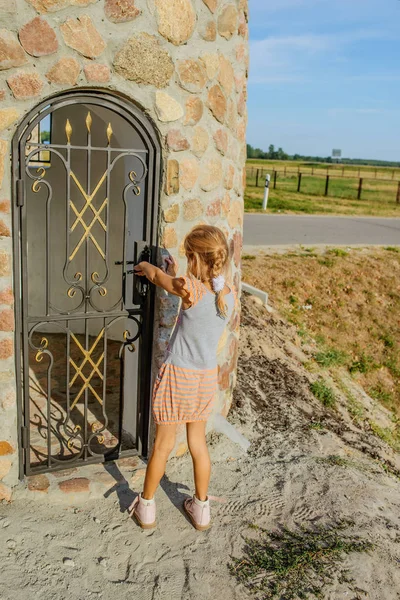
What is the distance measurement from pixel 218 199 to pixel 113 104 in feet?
3.45

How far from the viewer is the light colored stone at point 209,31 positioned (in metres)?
3.94

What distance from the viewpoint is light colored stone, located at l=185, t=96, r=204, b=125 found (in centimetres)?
394

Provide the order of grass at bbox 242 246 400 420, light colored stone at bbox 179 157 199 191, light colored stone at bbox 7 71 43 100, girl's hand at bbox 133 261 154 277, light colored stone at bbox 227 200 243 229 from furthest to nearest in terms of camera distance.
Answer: grass at bbox 242 246 400 420
light colored stone at bbox 227 200 243 229
light colored stone at bbox 179 157 199 191
girl's hand at bbox 133 261 154 277
light colored stone at bbox 7 71 43 100

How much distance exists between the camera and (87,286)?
3980 millimetres

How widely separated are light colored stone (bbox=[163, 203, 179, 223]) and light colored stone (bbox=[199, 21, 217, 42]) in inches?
43.6

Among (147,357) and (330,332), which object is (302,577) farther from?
(330,332)

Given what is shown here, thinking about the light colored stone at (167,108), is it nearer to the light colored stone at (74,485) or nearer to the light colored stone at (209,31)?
the light colored stone at (209,31)

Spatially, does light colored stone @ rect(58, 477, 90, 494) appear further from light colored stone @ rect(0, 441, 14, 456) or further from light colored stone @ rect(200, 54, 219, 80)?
light colored stone @ rect(200, 54, 219, 80)

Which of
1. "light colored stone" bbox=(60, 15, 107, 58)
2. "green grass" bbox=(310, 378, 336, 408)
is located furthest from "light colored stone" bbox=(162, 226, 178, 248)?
"green grass" bbox=(310, 378, 336, 408)

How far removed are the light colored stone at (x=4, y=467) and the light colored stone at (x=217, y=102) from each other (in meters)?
2.67

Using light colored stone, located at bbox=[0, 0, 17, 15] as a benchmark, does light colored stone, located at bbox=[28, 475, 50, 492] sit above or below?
below

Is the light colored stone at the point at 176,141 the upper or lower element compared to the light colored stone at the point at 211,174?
upper

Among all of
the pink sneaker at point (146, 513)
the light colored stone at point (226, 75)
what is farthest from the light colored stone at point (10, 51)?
the pink sneaker at point (146, 513)

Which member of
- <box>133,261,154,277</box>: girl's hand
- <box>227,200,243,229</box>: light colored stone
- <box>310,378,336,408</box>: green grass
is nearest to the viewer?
<box>133,261,154,277</box>: girl's hand
